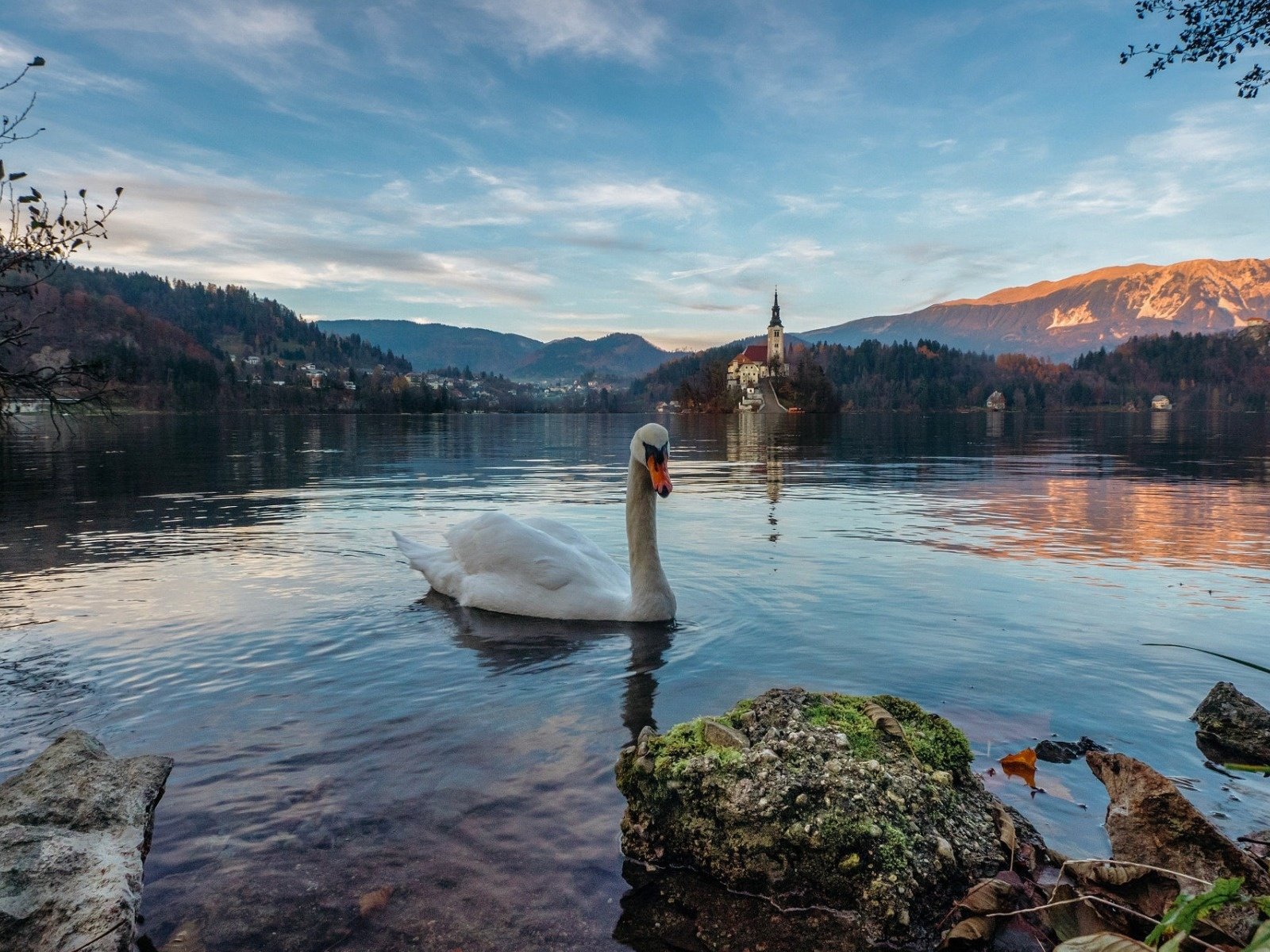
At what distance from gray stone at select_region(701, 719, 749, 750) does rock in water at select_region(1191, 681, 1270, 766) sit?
12.7ft

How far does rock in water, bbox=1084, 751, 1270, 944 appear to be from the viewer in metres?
3.75

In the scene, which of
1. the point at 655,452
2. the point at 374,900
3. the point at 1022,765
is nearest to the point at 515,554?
the point at 655,452

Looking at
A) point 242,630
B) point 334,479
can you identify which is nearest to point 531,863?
point 242,630

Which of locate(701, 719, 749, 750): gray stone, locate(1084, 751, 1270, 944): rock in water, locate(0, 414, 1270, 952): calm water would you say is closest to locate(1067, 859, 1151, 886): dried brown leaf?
locate(1084, 751, 1270, 944): rock in water

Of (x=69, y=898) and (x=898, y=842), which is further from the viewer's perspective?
(x=898, y=842)

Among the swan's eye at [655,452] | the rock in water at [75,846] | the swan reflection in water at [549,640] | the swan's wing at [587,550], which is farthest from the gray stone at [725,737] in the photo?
the swan's wing at [587,550]

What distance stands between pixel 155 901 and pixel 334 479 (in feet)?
86.1

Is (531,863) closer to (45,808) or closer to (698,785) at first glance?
(698,785)

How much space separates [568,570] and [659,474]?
192 cm

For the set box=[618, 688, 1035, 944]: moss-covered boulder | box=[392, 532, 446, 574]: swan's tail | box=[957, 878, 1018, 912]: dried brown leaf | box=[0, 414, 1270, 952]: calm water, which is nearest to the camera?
box=[957, 878, 1018, 912]: dried brown leaf

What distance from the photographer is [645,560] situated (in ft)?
33.0

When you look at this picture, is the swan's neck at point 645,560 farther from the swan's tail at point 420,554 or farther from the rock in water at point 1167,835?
the rock in water at point 1167,835

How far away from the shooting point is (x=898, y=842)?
13.4 feet

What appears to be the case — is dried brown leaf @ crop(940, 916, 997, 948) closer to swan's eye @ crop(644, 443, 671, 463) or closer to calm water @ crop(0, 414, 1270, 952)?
calm water @ crop(0, 414, 1270, 952)
